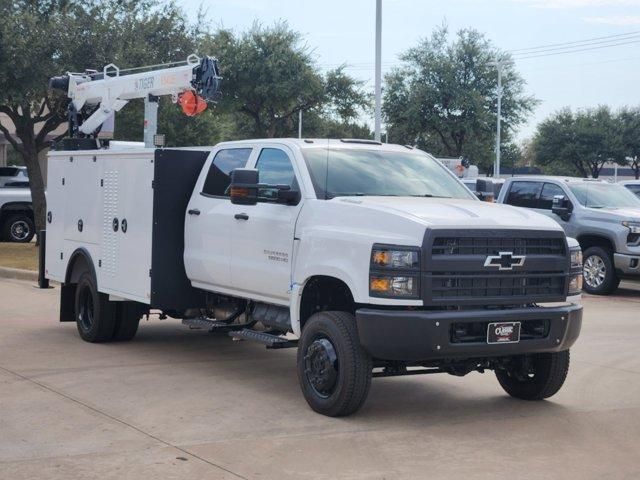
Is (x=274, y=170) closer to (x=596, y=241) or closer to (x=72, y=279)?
(x=72, y=279)

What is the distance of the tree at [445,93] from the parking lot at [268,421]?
35.8 metres

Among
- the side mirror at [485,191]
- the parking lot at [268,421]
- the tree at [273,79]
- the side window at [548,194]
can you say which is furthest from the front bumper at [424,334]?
the tree at [273,79]

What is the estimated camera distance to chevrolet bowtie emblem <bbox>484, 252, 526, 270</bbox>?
765cm

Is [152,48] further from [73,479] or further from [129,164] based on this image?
[73,479]

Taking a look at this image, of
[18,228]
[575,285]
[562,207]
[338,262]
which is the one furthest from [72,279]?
[18,228]

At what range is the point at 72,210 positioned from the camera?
1180 centimetres

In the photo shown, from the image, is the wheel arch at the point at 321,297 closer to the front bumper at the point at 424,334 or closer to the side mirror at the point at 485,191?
the front bumper at the point at 424,334

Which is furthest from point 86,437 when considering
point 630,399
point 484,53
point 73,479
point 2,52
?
point 484,53

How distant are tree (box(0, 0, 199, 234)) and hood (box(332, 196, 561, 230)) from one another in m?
15.6

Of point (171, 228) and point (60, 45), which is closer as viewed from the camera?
point (171, 228)

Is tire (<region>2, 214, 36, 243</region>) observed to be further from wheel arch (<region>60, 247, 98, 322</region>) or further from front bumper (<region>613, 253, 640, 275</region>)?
front bumper (<region>613, 253, 640, 275</region>)

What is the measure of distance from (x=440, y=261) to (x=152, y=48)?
18528 mm

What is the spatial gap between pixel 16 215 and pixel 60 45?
5.51 meters

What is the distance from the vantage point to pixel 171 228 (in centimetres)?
1018
